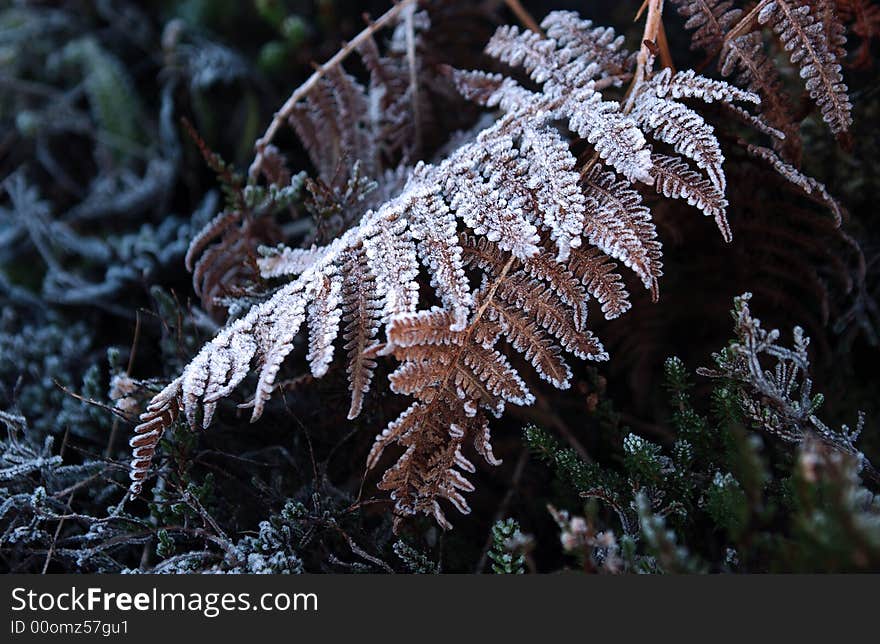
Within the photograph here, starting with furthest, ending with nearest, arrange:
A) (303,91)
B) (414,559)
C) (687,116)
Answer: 1. (303,91)
2. (414,559)
3. (687,116)

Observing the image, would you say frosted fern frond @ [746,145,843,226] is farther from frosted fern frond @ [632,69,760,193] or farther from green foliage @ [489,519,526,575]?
green foliage @ [489,519,526,575]

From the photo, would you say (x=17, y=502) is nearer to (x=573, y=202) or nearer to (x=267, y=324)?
(x=267, y=324)

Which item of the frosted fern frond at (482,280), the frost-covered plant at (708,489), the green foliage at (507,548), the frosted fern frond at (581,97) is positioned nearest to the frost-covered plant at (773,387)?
the frost-covered plant at (708,489)

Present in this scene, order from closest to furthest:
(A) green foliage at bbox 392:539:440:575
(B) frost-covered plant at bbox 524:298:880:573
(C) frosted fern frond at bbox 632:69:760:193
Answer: (B) frost-covered plant at bbox 524:298:880:573 < (C) frosted fern frond at bbox 632:69:760:193 < (A) green foliage at bbox 392:539:440:575

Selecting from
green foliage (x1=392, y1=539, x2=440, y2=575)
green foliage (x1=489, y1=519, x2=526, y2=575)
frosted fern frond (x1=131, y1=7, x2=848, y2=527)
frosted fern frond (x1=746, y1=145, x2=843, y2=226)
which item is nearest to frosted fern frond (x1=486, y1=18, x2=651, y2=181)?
frosted fern frond (x1=131, y1=7, x2=848, y2=527)

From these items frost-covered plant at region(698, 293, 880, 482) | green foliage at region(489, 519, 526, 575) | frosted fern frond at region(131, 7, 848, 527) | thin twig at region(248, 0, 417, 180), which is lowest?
green foliage at region(489, 519, 526, 575)

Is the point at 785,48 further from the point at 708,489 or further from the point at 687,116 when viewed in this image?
the point at 708,489

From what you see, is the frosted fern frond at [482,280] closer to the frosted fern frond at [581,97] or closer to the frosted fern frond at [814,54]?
the frosted fern frond at [581,97]

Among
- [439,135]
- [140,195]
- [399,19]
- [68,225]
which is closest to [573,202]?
[439,135]

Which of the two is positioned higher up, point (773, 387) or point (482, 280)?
point (482, 280)

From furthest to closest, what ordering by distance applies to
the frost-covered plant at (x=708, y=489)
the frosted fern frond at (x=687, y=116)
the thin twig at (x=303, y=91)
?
the thin twig at (x=303, y=91), the frosted fern frond at (x=687, y=116), the frost-covered plant at (x=708, y=489)

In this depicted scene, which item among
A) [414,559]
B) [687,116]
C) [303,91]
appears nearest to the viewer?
[687,116]

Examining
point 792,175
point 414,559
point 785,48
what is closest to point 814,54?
point 785,48

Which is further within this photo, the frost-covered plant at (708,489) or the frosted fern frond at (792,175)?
Result: the frosted fern frond at (792,175)
